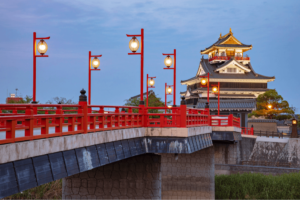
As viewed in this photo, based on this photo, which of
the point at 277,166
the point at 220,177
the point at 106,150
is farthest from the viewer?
the point at 277,166

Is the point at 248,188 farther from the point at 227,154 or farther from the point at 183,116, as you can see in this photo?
the point at 183,116

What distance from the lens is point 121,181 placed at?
54.6 ft

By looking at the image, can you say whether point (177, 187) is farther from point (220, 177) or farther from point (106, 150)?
point (106, 150)

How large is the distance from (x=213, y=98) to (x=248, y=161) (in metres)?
25.8

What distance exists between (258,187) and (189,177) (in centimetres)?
660

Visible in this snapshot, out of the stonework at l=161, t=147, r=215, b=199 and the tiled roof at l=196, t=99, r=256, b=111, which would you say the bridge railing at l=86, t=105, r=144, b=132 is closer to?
the stonework at l=161, t=147, r=215, b=199

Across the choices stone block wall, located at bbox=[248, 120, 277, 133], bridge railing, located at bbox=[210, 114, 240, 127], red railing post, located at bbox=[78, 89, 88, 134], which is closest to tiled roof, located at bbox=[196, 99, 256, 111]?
stone block wall, located at bbox=[248, 120, 277, 133]

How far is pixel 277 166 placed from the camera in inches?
1401

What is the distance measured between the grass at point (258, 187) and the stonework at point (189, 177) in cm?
349

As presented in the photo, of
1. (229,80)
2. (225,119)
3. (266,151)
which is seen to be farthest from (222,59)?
(225,119)

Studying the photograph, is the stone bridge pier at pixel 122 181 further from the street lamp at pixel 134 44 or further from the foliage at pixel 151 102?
the foliage at pixel 151 102

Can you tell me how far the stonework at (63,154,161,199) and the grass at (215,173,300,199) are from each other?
572 inches

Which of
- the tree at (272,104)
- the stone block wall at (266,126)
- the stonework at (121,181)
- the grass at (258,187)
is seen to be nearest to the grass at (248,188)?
the grass at (258,187)

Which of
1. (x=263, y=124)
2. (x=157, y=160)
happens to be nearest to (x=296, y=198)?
(x=157, y=160)
